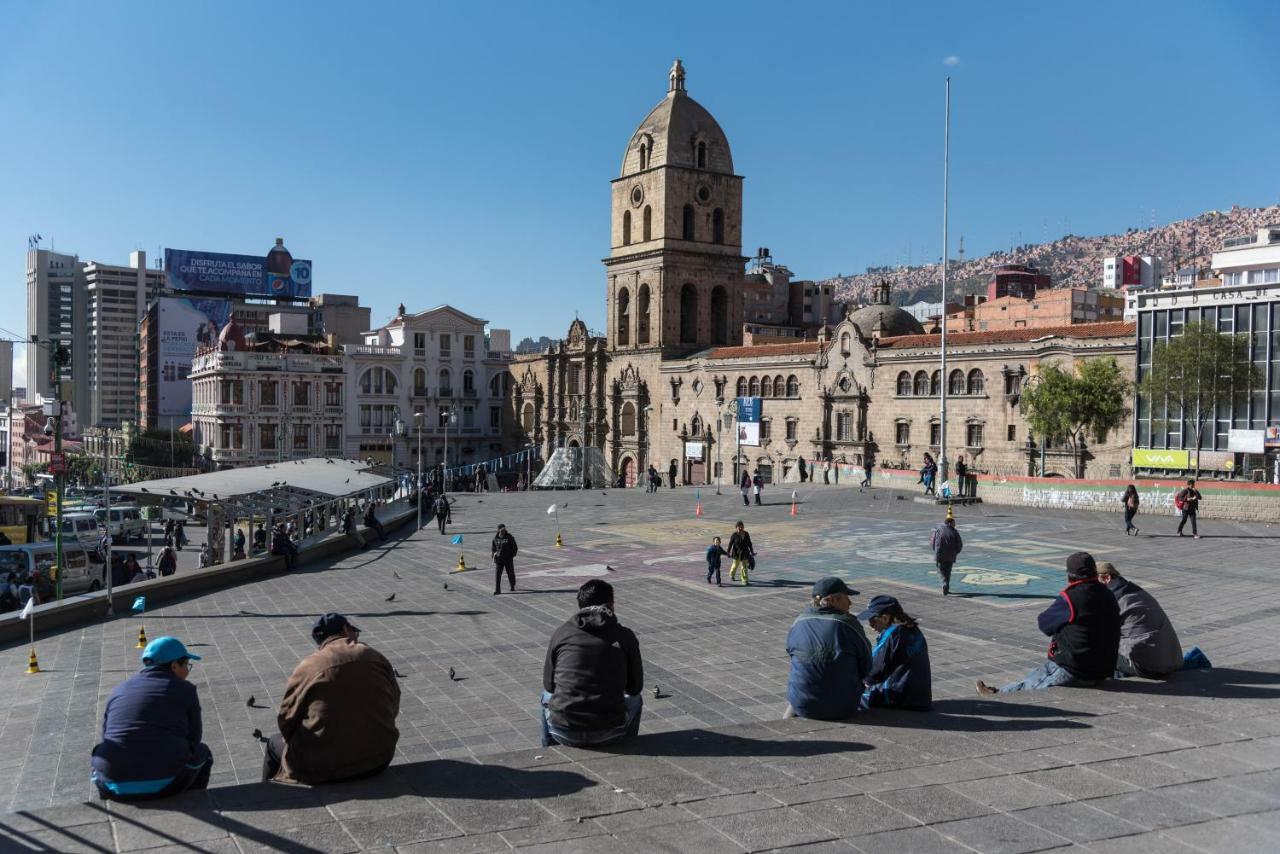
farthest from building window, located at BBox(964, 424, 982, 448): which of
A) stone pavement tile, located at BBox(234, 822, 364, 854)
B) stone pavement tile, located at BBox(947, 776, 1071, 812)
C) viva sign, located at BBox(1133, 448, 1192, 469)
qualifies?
stone pavement tile, located at BBox(234, 822, 364, 854)

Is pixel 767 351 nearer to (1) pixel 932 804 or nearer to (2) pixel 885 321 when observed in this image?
(2) pixel 885 321

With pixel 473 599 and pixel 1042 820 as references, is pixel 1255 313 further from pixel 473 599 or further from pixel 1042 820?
pixel 1042 820

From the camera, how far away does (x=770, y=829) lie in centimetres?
561

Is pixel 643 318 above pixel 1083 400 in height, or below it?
above

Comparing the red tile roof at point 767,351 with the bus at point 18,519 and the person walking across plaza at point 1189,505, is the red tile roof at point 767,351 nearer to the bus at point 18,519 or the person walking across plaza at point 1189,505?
the person walking across plaza at point 1189,505

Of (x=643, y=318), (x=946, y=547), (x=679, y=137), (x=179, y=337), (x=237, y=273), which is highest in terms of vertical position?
(x=679, y=137)

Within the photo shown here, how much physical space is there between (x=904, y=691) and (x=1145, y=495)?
78.9 ft

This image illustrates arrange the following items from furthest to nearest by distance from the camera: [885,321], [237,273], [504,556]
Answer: [237,273] < [885,321] < [504,556]

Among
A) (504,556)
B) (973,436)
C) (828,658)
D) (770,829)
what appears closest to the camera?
(770,829)

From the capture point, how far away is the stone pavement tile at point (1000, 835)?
5.44m

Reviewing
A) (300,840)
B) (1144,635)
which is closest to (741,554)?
(1144,635)

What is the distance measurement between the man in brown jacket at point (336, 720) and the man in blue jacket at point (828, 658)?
2885 millimetres

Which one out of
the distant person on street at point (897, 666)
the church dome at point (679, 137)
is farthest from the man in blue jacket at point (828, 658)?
the church dome at point (679, 137)

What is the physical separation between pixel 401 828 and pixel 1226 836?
441 cm
